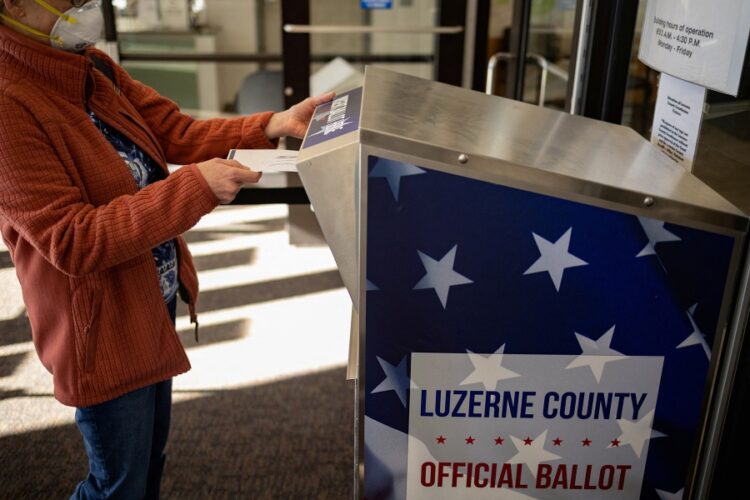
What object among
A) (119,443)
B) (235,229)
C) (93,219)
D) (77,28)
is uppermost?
(77,28)

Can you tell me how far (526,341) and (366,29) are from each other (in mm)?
2869

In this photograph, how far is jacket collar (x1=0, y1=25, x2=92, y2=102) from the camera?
119 centimetres

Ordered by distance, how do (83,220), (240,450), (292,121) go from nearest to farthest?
(83,220), (292,121), (240,450)

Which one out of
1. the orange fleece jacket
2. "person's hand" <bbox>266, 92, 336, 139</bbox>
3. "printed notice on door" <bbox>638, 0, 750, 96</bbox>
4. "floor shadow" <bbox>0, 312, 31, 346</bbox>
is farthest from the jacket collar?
"floor shadow" <bbox>0, 312, 31, 346</bbox>

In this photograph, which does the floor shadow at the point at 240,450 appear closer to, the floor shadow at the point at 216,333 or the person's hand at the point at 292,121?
the floor shadow at the point at 216,333

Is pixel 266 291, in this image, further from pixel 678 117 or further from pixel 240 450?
pixel 678 117

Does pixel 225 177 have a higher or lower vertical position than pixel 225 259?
higher

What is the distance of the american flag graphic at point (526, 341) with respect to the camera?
998 millimetres

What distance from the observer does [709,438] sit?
45.9 inches

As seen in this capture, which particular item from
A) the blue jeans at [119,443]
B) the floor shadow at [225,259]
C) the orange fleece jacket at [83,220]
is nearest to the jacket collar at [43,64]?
the orange fleece jacket at [83,220]

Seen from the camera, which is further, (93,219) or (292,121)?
(292,121)

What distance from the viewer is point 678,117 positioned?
1.34m

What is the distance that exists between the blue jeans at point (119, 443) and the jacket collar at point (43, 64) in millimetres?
556

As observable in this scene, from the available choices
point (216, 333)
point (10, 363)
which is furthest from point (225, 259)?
point (10, 363)
